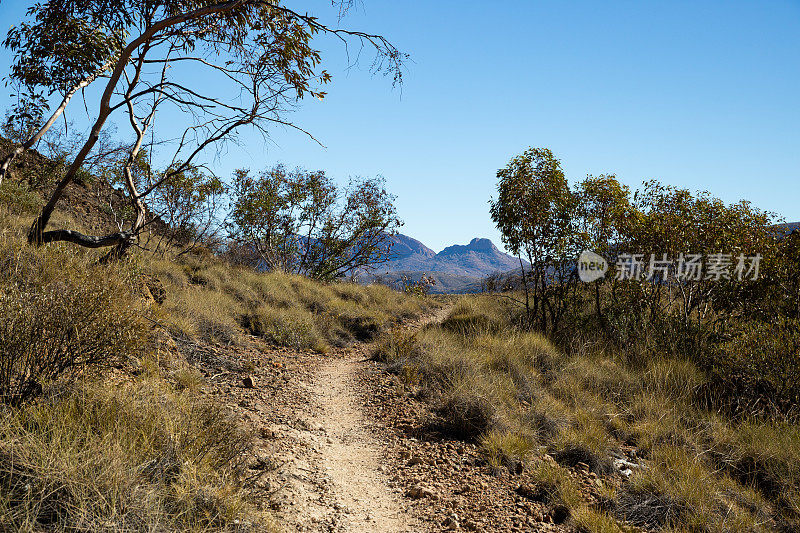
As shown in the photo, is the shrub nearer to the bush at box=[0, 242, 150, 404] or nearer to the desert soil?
the desert soil

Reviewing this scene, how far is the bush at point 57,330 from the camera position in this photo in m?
3.03

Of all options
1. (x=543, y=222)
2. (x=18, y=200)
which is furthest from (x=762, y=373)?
(x=18, y=200)

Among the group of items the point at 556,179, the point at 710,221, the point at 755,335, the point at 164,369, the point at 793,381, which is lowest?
the point at 164,369

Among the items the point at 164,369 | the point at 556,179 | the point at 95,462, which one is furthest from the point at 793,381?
the point at 164,369

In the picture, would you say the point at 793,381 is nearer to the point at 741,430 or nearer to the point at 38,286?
the point at 741,430

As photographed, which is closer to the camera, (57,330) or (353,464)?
(57,330)

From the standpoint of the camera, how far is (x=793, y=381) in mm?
5523

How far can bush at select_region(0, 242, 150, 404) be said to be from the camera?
3025 mm

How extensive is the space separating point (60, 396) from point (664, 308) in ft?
32.5

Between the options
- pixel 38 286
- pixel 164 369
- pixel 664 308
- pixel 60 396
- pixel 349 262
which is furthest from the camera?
pixel 349 262

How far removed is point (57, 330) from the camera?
10.6 feet

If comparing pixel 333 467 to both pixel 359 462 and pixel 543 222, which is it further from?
pixel 543 222

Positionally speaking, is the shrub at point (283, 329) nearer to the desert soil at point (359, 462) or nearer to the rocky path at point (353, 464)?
the desert soil at point (359, 462)

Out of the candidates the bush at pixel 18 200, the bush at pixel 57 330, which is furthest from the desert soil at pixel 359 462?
the bush at pixel 18 200
